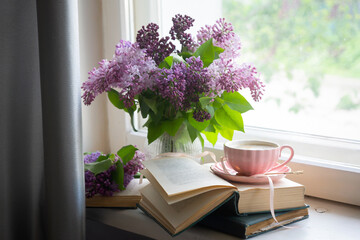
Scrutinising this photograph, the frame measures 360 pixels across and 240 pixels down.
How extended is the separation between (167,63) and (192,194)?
11.0 inches

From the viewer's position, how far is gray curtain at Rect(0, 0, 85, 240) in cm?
83

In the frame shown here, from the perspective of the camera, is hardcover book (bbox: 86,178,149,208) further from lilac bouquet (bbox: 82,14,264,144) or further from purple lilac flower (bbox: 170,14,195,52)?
purple lilac flower (bbox: 170,14,195,52)

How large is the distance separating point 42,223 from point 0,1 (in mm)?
472

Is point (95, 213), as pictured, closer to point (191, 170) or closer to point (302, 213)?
point (191, 170)

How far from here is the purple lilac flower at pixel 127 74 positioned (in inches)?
34.4

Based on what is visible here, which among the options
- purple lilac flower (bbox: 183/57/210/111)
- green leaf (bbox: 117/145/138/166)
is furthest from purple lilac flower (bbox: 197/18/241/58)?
green leaf (bbox: 117/145/138/166)

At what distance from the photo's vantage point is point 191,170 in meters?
0.91

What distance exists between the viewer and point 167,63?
0.92 m

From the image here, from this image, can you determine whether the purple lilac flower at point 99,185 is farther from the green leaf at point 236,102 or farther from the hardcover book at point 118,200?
the green leaf at point 236,102

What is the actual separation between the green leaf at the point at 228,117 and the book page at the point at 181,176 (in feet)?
0.35

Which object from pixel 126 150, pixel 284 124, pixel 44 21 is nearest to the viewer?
pixel 44 21

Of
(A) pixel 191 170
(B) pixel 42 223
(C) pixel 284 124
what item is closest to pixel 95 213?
(B) pixel 42 223

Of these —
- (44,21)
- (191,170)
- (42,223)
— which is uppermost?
(44,21)

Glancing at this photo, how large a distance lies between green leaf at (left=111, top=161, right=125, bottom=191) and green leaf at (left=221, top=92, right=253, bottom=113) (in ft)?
0.92
